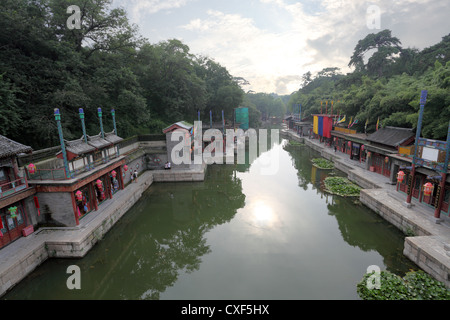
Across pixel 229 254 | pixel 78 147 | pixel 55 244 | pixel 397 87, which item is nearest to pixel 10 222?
pixel 55 244

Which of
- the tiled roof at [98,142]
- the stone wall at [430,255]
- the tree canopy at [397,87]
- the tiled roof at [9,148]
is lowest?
the stone wall at [430,255]

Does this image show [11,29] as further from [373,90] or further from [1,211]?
[373,90]

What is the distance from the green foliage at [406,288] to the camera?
26.8 feet

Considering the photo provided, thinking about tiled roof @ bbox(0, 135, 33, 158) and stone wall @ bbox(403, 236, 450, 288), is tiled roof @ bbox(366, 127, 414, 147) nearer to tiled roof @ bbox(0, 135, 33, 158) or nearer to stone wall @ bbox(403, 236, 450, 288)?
stone wall @ bbox(403, 236, 450, 288)

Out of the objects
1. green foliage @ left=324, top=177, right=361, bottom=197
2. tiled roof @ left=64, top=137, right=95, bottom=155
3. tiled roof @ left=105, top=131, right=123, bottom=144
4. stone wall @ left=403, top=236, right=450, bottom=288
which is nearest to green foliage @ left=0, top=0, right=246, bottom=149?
tiled roof @ left=105, top=131, right=123, bottom=144

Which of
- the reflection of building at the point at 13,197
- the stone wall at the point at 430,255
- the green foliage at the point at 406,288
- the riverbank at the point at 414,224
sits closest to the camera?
the green foliage at the point at 406,288

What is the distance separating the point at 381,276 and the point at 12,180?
1649 centimetres

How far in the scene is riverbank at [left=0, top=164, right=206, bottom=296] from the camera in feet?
30.5

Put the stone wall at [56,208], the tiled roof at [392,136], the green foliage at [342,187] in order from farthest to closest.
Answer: the green foliage at [342,187]
the tiled roof at [392,136]
the stone wall at [56,208]

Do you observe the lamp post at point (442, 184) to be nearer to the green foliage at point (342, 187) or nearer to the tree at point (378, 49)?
the green foliage at point (342, 187)

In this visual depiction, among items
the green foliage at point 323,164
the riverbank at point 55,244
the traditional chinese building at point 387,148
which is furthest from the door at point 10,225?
the green foliage at point 323,164

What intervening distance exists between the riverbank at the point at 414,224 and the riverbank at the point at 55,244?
14.6m

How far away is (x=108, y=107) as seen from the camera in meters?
22.1

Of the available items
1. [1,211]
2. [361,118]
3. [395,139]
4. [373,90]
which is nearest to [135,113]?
[1,211]
